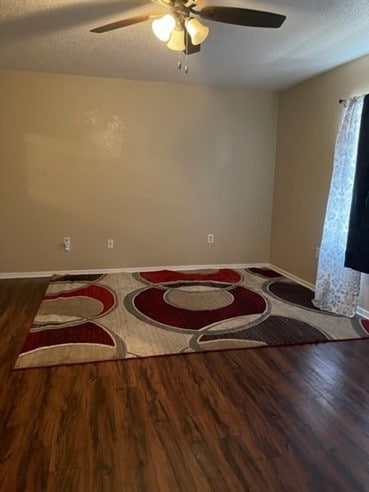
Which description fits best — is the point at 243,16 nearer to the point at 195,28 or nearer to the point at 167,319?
the point at 195,28

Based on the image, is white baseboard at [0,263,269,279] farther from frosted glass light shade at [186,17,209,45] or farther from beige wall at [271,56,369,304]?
frosted glass light shade at [186,17,209,45]

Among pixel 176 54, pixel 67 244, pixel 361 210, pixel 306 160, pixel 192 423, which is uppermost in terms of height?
pixel 176 54

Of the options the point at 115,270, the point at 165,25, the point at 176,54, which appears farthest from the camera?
the point at 115,270

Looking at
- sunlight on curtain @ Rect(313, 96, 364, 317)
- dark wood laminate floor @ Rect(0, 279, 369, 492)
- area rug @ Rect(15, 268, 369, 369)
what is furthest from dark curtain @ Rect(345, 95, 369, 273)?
dark wood laminate floor @ Rect(0, 279, 369, 492)

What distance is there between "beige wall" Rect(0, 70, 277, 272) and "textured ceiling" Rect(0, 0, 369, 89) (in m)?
0.33

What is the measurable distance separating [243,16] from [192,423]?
7.31 feet

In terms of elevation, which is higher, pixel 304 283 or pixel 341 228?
pixel 341 228

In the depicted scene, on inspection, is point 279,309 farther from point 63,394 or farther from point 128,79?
point 128,79

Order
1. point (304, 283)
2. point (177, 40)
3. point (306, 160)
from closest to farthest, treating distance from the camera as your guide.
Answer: point (177, 40), point (306, 160), point (304, 283)

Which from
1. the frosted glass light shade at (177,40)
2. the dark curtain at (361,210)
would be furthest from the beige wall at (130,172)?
the frosted glass light shade at (177,40)

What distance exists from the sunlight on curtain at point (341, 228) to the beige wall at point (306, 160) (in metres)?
0.31

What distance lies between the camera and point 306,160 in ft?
14.0

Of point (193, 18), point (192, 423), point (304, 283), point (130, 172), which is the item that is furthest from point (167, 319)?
point (193, 18)

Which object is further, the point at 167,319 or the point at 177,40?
the point at 167,319
